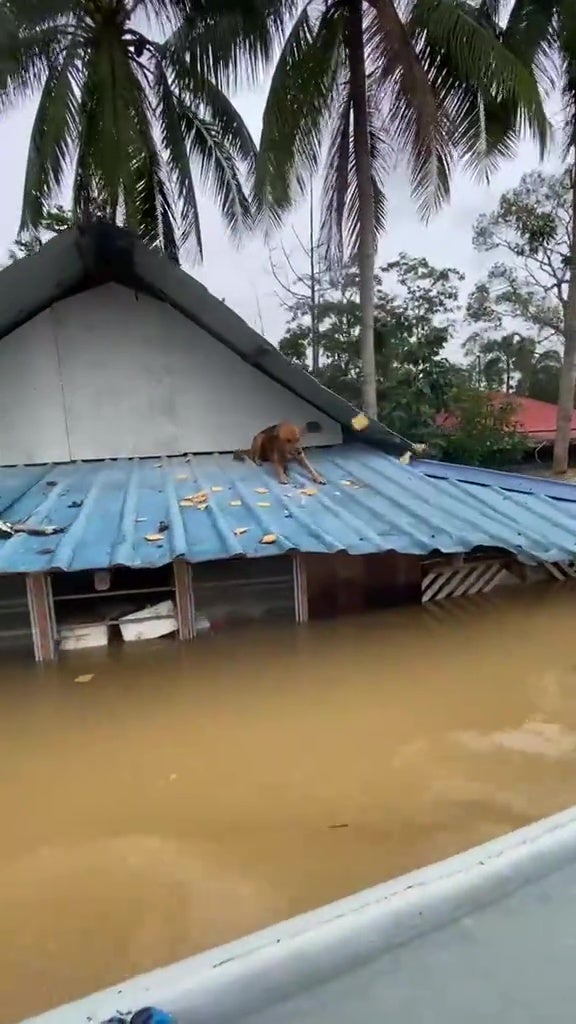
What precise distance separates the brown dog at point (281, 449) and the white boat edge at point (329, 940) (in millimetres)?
5379

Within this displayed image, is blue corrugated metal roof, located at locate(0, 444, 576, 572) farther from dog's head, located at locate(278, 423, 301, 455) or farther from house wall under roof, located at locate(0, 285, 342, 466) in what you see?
house wall under roof, located at locate(0, 285, 342, 466)

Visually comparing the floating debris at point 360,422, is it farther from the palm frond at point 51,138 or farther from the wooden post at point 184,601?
the palm frond at point 51,138

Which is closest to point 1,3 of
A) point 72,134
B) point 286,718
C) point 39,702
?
point 72,134

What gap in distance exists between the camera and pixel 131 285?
7.87 m

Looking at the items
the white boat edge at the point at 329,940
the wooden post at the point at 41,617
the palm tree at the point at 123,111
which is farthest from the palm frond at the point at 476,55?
the white boat edge at the point at 329,940

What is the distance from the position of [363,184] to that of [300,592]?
24.4 ft

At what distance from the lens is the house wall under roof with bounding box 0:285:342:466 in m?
7.74

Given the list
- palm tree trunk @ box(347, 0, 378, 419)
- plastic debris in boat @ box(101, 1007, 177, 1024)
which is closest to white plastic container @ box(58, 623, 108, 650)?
plastic debris in boat @ box(101, 1007, 177, 1024)

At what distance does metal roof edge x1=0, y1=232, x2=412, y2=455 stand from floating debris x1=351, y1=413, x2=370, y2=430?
58 mm

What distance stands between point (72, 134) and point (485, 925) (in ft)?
36.6

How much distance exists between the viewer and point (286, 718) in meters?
4.59

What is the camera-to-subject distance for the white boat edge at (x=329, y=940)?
1261mm

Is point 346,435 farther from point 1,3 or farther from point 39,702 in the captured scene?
point 1,3

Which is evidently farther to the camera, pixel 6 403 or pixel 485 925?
pixel 6 403
